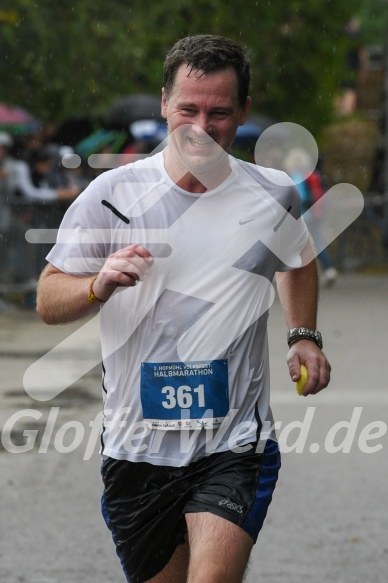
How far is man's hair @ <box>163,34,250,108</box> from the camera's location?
416cm

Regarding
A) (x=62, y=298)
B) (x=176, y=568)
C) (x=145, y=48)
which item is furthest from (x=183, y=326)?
(x=145, y=48)

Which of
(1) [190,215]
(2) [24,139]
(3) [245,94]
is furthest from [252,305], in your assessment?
(2) [24,139]

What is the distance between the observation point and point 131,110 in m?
27.1

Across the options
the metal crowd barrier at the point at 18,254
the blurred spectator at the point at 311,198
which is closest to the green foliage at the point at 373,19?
the blurred spectator at the point at 311,198

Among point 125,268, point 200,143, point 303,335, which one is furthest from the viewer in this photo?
point 303,335

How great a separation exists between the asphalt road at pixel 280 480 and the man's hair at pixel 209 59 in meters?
2.68

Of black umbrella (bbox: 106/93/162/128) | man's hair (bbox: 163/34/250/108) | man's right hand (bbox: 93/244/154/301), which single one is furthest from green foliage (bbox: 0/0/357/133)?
man's right hand (bbox: 93/244/154/301)

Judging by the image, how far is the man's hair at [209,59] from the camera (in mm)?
4156

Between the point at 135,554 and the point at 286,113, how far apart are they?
32202 mm

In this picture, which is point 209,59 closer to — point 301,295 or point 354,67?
point 301,295

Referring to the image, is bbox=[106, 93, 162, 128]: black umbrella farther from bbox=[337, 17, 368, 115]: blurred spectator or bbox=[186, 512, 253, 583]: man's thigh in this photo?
bbox=[186, 512, 253, 583]: man's thigh

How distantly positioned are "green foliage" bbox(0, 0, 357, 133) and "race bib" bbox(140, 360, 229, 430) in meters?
19.7

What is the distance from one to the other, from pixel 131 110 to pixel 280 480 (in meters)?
19.5

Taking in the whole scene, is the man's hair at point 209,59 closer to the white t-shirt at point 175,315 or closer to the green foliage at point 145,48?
the white t-shirt at point 175,315
